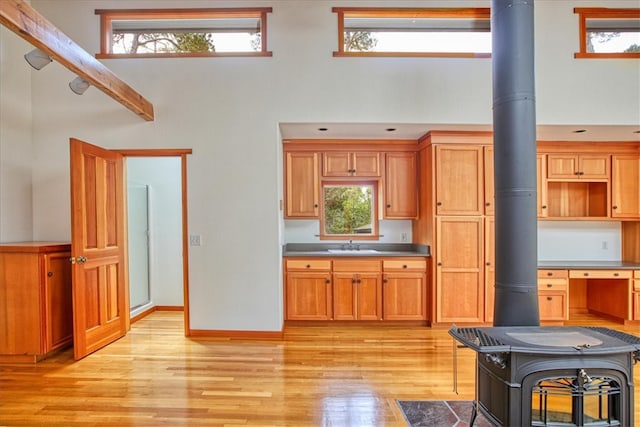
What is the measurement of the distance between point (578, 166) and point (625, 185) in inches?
24.9

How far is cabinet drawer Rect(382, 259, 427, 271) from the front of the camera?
399cm

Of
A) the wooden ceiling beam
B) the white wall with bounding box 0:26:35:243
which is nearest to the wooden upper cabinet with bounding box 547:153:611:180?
the wooden ceiling beam

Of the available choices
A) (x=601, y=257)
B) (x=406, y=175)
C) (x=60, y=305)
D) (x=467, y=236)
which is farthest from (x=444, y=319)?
(x=60, y=305)

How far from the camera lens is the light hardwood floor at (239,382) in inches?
87.8

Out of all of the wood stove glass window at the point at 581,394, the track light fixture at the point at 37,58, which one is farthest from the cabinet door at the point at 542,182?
the track light fixture at the point at 37,58

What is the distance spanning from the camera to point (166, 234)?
4797 millimetres

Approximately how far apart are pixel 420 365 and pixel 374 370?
0.44 meters

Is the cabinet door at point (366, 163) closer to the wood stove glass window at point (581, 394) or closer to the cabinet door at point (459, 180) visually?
the cabinet door at point (459, 180)

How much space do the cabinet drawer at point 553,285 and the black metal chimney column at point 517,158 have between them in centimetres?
220

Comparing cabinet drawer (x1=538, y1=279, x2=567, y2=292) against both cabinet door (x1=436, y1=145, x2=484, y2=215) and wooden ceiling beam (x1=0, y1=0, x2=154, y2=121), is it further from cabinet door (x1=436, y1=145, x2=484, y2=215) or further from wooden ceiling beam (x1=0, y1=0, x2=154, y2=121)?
wooden ceiling beam (x1=0, y1=0, x2=154, y2=121)

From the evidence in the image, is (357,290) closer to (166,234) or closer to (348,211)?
(348,211)

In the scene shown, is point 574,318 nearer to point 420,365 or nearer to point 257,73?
point 420,365

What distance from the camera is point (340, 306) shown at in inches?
157

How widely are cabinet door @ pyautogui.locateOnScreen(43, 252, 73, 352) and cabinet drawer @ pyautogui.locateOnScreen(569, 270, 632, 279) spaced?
5.48 metres
